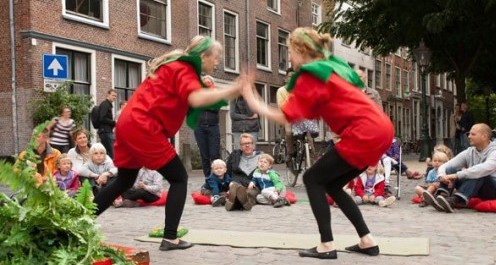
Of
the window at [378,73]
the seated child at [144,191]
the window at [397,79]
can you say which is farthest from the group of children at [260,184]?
the window at [397,79]

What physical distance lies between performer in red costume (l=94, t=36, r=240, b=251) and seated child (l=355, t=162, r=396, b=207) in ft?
13.9

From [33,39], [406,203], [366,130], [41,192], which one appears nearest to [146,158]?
[366,130]

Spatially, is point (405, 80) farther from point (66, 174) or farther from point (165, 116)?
point (165, 116)

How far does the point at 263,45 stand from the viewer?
30.1 m

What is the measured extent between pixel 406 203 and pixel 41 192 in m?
6.95

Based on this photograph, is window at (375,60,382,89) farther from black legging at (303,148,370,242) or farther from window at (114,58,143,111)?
black legging at (303,148,370,242)

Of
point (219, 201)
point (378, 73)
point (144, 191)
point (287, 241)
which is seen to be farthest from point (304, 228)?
point (378, 73)

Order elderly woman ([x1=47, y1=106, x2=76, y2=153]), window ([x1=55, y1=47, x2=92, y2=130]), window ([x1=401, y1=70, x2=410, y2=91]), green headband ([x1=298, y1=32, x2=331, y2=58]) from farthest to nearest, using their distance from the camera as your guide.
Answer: window ([x1=401, y1=70, x2=410, y2=91]) < window ([x1=55, y1=47, x2=92, y2=130]) < elderly woman ([x1=47, y1=106, x2=76, y2=153]) < green headband ([x1=298, y1=32, x2=331, y2=58])

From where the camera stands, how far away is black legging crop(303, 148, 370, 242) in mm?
4805

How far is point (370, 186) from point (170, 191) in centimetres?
446

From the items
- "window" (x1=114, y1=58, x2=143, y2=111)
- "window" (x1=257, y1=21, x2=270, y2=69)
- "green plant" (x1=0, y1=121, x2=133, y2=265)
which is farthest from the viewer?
"window" (x1=257, y1=21, x2=270, y2=69)

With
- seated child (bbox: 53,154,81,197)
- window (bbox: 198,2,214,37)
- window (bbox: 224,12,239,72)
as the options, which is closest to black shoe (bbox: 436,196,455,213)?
seated child (bbox: 53,154,81,197)

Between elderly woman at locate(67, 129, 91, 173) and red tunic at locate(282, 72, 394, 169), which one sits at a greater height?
red tunic at locate(282, 72, 394, 169)

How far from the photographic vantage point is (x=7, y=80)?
1789 centimetres
